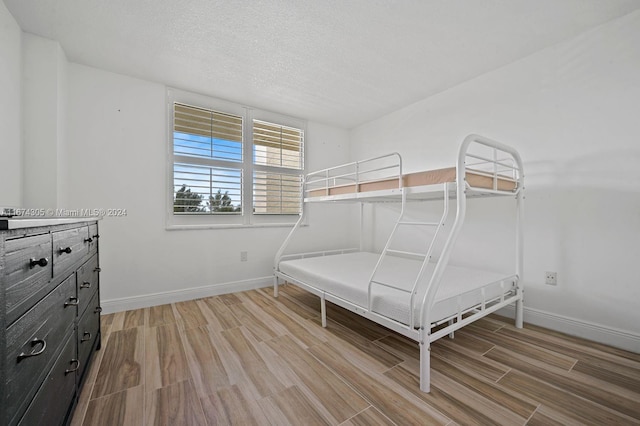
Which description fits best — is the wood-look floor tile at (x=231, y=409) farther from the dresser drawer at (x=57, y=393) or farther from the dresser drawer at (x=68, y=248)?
the dresser drawer at (x=68, y=248)

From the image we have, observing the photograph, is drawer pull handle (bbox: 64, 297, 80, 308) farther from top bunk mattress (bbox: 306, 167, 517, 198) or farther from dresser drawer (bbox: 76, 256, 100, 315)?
top bunk mattress (bbox: 306, 167, 517, 198)

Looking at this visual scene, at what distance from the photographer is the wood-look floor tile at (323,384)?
1.21 meters

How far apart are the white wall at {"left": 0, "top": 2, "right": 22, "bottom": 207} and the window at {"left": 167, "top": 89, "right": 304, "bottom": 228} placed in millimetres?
1012

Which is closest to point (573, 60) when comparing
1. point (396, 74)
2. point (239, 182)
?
point (396, 74)

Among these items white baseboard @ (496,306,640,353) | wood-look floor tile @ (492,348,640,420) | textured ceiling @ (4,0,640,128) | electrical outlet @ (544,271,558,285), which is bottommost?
wood-look floor tile @ (492,348,640,420)

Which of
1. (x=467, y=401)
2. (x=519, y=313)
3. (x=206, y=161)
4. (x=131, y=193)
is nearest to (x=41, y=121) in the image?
(x=131, y=193)

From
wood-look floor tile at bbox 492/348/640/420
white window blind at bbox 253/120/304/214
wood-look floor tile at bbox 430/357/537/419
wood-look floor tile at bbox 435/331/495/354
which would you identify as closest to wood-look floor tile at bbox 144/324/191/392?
wood-look floor tile at bbox 430/357/537/419

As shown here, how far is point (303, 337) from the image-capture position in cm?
189

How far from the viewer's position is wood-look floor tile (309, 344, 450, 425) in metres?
1.15

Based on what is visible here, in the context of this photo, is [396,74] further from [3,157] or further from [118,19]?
[3,157]

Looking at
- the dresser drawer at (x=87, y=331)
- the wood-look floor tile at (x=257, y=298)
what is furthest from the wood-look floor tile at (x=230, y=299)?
the dresser drawer at (x=87, y=331)

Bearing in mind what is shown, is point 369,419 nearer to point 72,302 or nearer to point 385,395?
point 385,395

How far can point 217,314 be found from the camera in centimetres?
231

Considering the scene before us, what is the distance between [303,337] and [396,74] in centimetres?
240
